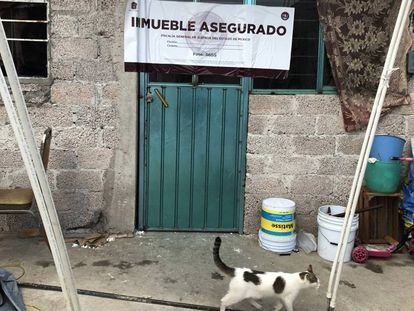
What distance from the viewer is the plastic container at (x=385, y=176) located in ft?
14.9

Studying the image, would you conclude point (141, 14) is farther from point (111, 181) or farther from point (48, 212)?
point (48, 212)

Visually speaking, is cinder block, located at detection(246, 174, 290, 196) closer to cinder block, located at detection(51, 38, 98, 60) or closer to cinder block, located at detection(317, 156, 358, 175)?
cinder block, located at detection(317, 156, 358, 175)

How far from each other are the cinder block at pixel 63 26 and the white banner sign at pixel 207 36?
1.72ft

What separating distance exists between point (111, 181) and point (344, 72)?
8.54ft

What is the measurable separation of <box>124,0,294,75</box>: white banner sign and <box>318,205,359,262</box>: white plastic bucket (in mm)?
1585

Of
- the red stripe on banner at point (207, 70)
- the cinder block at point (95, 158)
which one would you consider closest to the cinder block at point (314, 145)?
the red stripe on banner at point (207, 70)

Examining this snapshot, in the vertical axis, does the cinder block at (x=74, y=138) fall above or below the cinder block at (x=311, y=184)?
above

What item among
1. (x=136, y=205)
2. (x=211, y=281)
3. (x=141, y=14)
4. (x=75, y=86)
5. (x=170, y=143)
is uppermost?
(x=141, y=14)

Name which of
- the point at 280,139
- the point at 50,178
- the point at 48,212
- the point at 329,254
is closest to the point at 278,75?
the point at 280,139

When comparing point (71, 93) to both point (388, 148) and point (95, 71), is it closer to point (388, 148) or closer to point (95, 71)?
point (95, 71)

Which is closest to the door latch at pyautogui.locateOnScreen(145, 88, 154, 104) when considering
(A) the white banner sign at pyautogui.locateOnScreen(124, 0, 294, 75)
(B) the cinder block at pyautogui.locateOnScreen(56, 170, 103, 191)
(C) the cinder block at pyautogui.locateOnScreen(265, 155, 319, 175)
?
(A) the white banner sign at pyautogui.locateOnScreen(124, 0, 294, 75)

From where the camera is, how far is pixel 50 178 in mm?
4746

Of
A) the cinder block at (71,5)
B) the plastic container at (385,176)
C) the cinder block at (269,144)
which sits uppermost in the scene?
the cinder block at (71,5)

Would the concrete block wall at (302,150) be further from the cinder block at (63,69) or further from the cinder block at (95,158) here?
the cinder block at (63,69)
